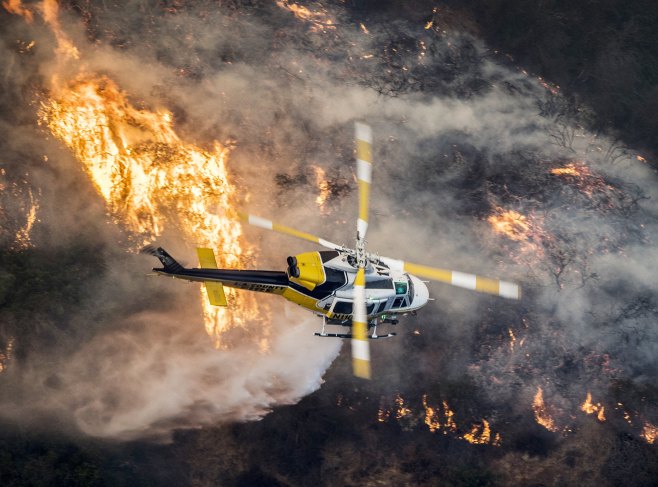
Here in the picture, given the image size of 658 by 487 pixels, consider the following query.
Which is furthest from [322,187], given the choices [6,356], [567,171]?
[6,356]

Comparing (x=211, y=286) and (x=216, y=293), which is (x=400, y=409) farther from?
(x=211, y=286)

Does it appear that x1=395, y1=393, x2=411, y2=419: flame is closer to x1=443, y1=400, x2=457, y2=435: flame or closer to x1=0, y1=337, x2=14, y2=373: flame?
x1=443, y1=400, x2=457, y2=435: flame

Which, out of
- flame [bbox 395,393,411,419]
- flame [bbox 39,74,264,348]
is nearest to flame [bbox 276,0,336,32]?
flame [bbox 39,74,264,348]

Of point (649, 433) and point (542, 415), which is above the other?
point (542, 415)

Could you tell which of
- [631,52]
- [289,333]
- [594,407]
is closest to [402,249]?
[289,333]

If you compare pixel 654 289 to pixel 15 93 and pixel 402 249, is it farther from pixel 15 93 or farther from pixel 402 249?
pixel 15 93

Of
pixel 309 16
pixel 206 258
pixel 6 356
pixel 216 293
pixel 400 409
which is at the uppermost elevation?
pixel 309 16
